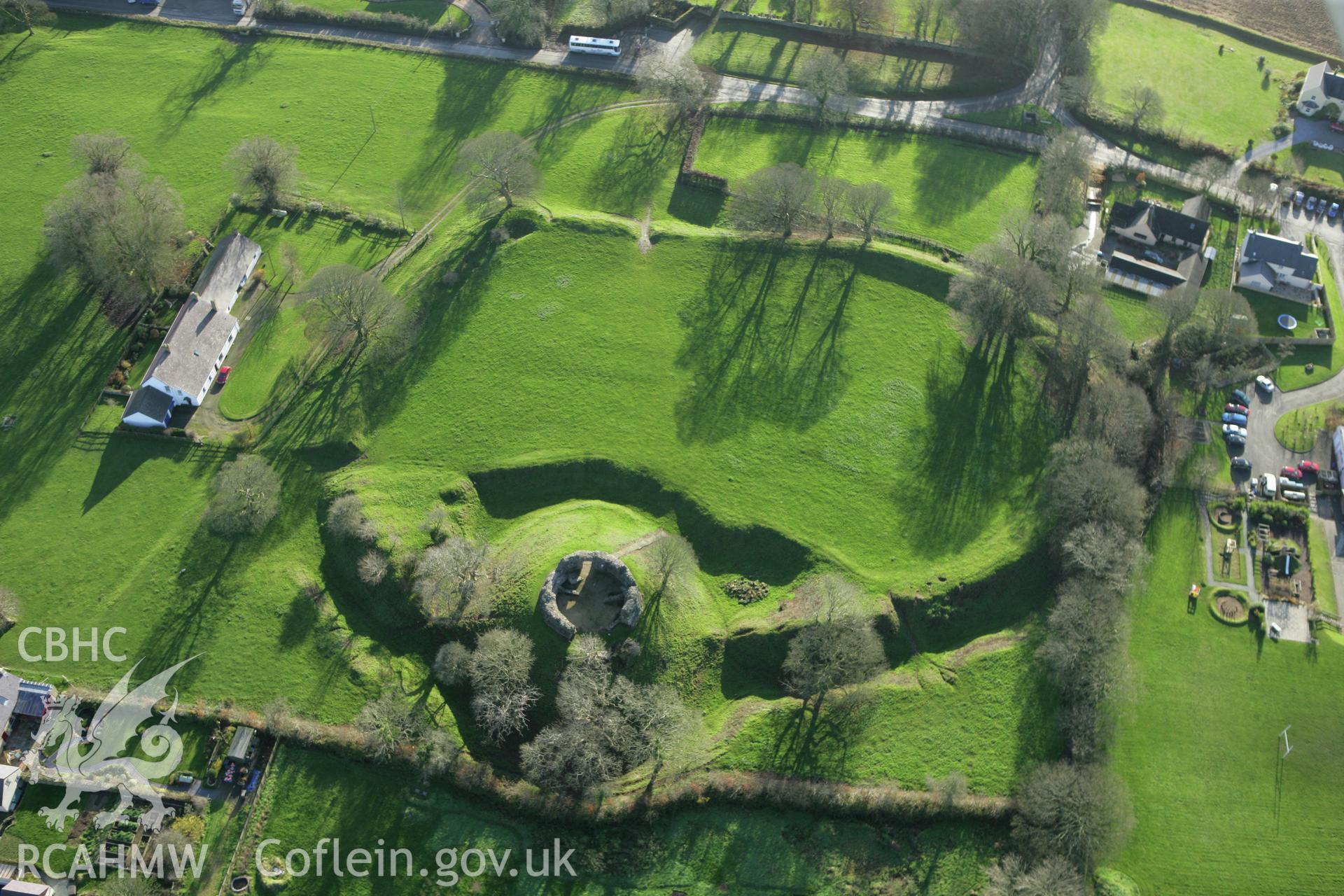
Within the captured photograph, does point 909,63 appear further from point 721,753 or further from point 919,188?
point 721,753

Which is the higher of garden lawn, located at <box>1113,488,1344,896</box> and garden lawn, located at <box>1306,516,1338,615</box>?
garden lawn, located at <box>1306,516,1338,615</box>

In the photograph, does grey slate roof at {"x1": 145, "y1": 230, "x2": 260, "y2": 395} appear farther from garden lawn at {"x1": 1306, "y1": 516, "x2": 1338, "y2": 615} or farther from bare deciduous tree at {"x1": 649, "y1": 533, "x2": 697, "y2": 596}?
garden lawn at {"x1": 1306, "y1": 516, "x2": 1338, "y2": 615}

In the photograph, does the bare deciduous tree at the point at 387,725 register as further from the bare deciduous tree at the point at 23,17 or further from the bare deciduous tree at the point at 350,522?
the bare deciduous tree at the point at 23,17

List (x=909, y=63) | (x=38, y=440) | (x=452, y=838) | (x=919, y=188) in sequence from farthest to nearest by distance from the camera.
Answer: (x=909, y=63) < (x=919, y=188) < (x=38, y=440) < (x=452, y=838)

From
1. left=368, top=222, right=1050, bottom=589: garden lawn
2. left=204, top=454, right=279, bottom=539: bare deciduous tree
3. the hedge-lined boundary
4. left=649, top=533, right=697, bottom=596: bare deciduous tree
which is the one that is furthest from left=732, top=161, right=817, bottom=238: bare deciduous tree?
left=204, top=454, right=279, bottom=539: bare deciduous tree

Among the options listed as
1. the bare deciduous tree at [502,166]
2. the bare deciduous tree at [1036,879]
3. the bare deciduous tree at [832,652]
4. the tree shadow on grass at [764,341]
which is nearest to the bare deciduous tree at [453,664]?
the bare deciduous tree at [832,652]

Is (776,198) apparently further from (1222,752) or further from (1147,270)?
(1222,752)

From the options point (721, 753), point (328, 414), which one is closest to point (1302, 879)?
point (721, 753)

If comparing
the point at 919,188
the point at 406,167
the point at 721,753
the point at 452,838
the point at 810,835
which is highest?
the point at 919,188
